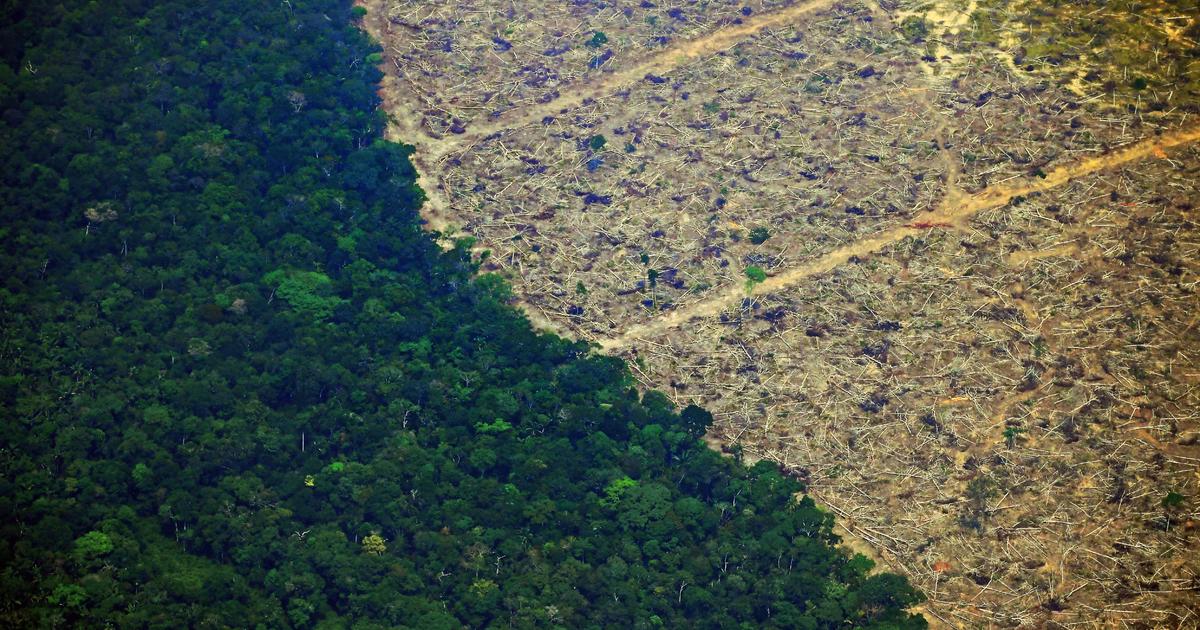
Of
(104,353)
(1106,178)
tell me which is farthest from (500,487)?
(1106,178)

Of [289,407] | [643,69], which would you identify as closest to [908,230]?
[643,69]

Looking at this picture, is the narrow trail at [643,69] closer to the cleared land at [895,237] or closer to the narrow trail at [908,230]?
the cleared land at [895,237]

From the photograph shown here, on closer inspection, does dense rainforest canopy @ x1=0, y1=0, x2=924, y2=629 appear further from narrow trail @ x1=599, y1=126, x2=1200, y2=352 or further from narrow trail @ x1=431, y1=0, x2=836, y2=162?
narrow trail @ x1=431, y1=0, x2=836, y2=162

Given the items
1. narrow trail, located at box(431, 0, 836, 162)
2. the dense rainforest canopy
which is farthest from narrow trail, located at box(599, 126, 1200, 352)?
narrow trail, located at box(431, 0, 836, 162)

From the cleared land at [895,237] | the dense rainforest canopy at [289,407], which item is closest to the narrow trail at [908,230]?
the cleared land at [895,237]

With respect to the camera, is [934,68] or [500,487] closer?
[500,487]

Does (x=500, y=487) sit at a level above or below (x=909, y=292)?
below

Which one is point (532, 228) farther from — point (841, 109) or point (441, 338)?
point (841, 109)
